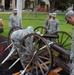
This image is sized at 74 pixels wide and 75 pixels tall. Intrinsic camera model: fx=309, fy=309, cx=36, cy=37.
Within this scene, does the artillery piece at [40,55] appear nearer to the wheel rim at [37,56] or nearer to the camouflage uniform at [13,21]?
Answer: the wheel rim at [37,56]

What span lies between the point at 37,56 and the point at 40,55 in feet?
0.40

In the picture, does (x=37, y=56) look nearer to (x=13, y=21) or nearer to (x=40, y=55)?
(x=40, y=55)

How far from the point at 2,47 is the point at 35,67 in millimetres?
2329

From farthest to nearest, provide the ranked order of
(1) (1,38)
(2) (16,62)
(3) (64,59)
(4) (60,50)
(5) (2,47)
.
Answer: (1) (1,38)
(5) (2,47)
(2) (16,62)
(3) (64,59)
(4) (60,50)

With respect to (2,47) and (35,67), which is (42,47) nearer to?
(35,67)

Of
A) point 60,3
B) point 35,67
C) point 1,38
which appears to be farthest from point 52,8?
point 35,67

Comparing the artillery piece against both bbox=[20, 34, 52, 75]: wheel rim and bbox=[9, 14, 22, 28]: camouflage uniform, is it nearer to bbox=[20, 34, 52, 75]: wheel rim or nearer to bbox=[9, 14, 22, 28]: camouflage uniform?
bbox=[20, 34, 52, 75]: wheel rim

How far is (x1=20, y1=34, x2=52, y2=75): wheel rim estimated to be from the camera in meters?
7.58

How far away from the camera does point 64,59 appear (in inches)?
309

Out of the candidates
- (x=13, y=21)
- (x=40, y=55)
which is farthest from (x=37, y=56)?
(x=13, y=21)

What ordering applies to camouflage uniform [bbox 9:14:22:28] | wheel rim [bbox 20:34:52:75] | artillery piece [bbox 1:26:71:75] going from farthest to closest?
camouflage uniform [bbox 9:14:22:28] < wheel rim [bbox 20:34:52:75] < artillery piece [bbox 1:26:71:75]

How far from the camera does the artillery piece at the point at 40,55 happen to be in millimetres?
7406

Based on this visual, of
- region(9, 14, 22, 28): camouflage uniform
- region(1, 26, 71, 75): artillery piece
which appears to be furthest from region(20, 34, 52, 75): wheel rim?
region(9, 14, 22, 28): camouflage uniform

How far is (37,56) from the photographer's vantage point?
25.1ft
